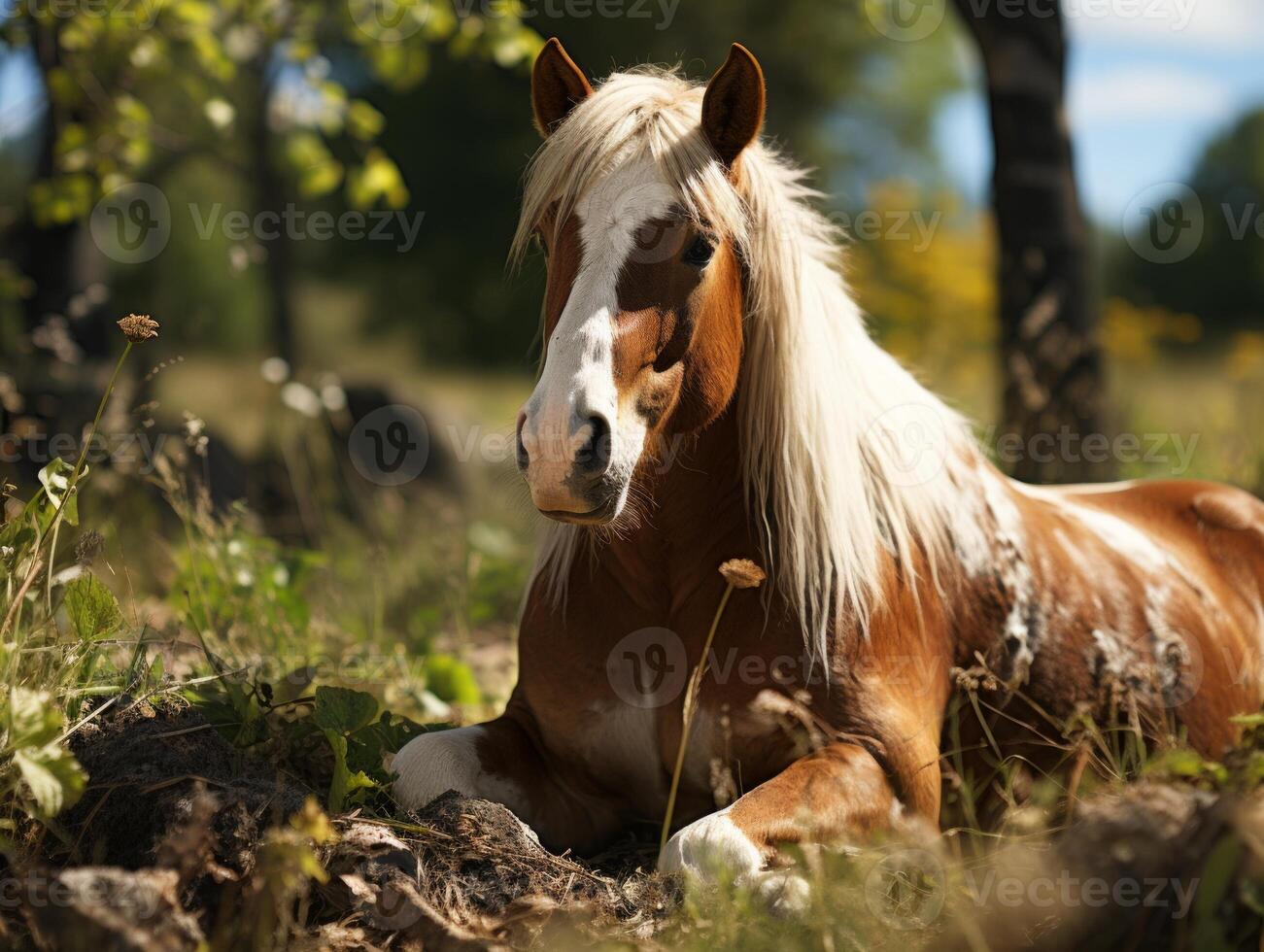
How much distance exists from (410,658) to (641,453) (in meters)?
2.41

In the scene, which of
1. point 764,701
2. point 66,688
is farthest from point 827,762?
point 66,688

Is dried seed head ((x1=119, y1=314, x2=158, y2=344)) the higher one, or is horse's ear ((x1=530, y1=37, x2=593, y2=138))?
horse's ear ((x1=530, y1=37, x2=593, y2=138))

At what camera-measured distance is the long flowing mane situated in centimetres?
269

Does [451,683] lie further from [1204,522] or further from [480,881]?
[1204,522]

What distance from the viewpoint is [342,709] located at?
9.05 ft

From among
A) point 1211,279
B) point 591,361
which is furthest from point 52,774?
point 1211,279

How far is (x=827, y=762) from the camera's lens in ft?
8.57

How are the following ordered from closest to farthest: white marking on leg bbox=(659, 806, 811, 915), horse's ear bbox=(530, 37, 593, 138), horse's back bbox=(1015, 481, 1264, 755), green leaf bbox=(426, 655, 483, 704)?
white marking on leg bbox=(659, 806, 811, 915), horse's ear bbox=(530, 37, 593, 138), horse's back bbox=(1015, 481, 1264, 755), green leaf bbox=(426, 655, 483, 704)

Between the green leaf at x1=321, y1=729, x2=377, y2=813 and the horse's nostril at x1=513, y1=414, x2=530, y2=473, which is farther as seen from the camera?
the green leaf at x1=321, y1=729, x2=377, y2=813

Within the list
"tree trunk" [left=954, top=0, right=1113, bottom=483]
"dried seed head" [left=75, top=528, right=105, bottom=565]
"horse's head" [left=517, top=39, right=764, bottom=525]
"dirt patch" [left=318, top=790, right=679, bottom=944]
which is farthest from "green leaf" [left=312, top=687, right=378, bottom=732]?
"tree trunk" [left=954, top=0, right=1113, bottom=483]

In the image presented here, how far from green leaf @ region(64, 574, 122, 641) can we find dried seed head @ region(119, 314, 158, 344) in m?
0.59

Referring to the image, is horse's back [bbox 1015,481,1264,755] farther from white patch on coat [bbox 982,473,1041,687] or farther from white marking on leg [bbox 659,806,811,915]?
white marking on leg [bbox 659,806,811,915]

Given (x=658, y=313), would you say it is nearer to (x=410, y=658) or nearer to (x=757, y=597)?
(x=757, y=597)

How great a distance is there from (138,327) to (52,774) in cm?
99
